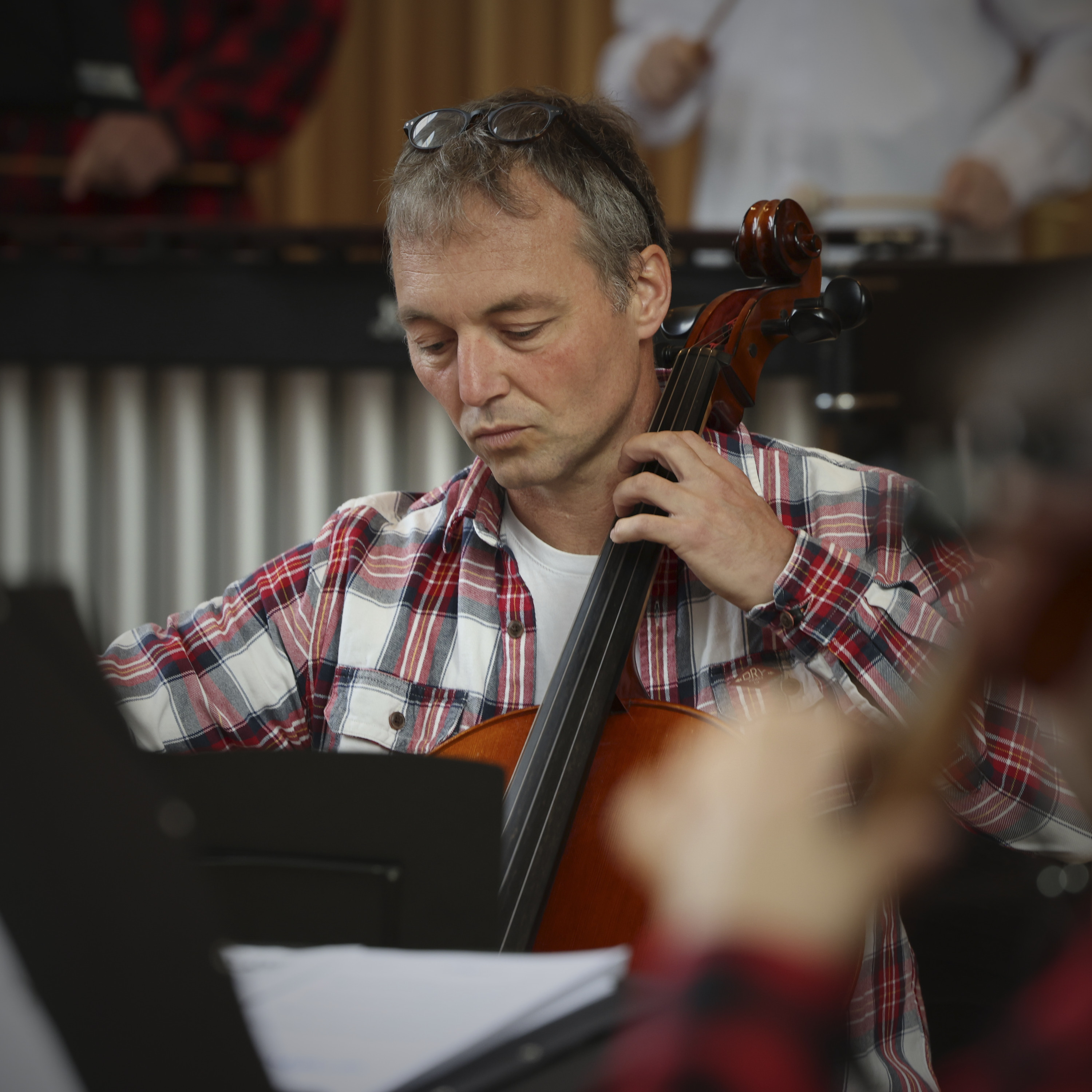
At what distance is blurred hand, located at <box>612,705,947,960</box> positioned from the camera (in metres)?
0.38

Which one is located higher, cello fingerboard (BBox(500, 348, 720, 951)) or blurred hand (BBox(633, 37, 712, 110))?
blurred hand (BBox(633, 37, 712, 110))

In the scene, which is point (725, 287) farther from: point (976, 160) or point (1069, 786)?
point (1069, 786)

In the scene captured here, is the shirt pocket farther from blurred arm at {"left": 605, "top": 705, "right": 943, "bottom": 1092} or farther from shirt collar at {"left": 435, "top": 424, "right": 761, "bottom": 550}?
blurred arm at {"left": 605, "top": 705, "right": 943, "bottom": 1092}

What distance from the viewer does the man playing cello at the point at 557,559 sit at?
96 cm

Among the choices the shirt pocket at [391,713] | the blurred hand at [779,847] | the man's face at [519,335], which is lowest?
the shirt pocket at [391,713]

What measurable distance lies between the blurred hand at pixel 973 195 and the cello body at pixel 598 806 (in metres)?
1.17

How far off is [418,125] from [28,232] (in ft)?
2.87

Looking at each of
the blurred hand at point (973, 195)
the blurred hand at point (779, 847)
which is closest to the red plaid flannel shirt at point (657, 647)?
the blurred hand at point (779, 847)

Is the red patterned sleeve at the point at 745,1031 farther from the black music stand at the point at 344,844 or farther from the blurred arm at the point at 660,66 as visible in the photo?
the blurred arm at the point at 660,66

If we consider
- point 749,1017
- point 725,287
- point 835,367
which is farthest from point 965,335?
point 749,1017

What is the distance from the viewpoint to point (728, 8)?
2299 millimetres

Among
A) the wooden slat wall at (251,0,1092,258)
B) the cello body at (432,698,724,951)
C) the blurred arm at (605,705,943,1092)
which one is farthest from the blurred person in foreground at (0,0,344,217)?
the blurred arm at (605,705,943,1092)

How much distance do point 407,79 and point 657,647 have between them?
2.50 meters

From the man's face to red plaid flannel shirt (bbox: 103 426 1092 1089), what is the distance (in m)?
Result: 0.12
